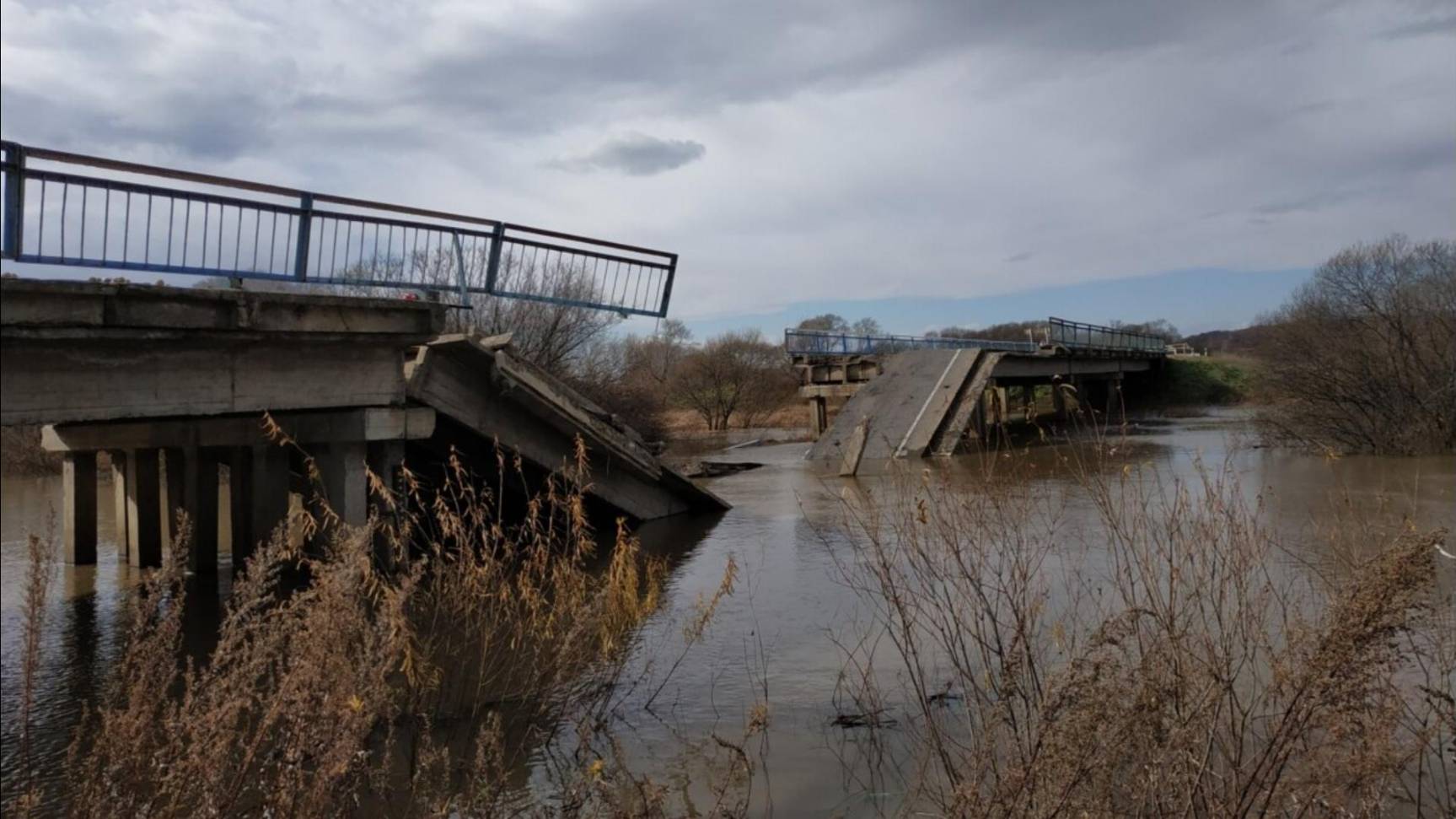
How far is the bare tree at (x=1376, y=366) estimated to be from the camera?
61.3 feet

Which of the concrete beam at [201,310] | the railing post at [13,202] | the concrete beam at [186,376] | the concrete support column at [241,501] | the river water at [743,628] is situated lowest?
the river water at [743,628]

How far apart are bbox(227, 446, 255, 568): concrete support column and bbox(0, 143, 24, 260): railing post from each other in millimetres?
4233

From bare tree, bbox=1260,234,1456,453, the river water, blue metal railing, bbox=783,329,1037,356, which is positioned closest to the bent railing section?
blue metal railing, bbox=783,329,1037,356

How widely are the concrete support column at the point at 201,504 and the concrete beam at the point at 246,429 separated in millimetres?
537

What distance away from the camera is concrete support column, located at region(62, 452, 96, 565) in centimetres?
1127

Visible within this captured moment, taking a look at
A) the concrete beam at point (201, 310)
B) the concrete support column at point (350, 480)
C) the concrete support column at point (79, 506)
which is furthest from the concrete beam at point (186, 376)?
the concrete support column at point (79, 506)

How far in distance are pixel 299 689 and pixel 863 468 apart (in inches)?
642

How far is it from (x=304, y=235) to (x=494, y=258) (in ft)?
6.84

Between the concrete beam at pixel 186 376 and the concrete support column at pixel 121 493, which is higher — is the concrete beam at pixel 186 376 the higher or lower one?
the higher one

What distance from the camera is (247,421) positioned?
966 cm

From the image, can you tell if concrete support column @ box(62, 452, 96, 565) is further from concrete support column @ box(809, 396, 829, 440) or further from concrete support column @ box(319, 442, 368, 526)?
concrete support column @ box(809, 396, 829, 440)

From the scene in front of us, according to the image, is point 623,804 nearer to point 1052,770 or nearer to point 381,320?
point 1052,770

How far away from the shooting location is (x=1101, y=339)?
4006 centimetres

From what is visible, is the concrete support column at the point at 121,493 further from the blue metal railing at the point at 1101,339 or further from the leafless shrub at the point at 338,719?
the blue metal railing at the point at 1101,339
